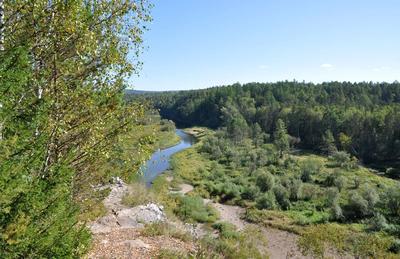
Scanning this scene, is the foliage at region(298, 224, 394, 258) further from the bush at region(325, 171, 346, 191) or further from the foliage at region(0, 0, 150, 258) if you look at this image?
the bush at region(325, 171, 346, 191)

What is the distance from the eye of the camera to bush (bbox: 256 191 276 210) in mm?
42834

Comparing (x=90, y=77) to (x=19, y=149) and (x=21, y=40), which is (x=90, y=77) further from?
(x=19, y=149)

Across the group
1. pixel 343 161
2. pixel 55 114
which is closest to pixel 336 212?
pixel 343 161

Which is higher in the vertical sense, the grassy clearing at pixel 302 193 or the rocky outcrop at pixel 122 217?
the rocky outcrop at pixel 122 217

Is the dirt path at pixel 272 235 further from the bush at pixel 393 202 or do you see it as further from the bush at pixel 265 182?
the bush at pixel 393 202

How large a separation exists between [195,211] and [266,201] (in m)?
11.1

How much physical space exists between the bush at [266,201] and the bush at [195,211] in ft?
22.8

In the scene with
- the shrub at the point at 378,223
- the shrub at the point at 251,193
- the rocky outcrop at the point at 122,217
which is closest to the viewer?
the rocky outcrop at the point at 122,217

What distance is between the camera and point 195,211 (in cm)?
3569

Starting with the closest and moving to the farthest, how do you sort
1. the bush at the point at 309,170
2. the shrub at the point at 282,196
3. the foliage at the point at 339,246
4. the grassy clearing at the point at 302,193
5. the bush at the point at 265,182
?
1. the foliage at the point at 339,246
2. the grassy clearing at the point at 302,193
3. the shrub at the point at 282,196
4. the bush at the point at 265,182
5. the bush at the point at 309,170

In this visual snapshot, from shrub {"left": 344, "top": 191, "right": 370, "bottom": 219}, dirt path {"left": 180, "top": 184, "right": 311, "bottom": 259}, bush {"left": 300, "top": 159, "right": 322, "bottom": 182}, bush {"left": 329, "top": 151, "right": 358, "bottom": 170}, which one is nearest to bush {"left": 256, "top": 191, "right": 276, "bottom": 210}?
dirt path {"left": 180, "top": 184, "right": 311, "bottom": 259}

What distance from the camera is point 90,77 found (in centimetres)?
877

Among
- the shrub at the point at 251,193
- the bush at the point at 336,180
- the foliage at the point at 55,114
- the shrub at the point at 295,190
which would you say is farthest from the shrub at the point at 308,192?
the foliage at the point at 55,114

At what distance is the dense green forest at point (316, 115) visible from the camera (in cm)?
7538
